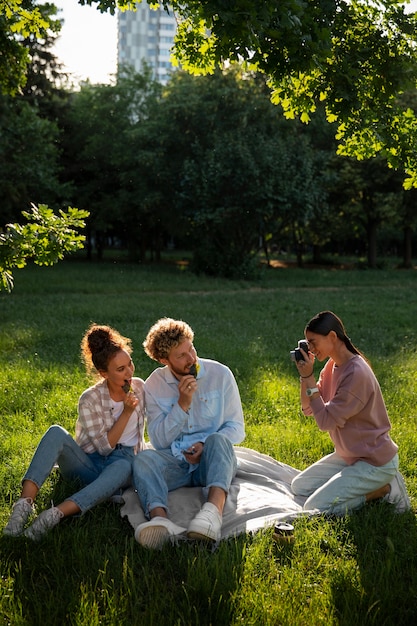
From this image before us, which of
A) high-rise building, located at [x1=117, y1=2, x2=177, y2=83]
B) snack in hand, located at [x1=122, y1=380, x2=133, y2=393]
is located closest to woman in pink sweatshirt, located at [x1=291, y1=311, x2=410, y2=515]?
snack in hand, located at [x1=122, y1=380, x2=133, y2=393]

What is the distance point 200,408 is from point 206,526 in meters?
1.23

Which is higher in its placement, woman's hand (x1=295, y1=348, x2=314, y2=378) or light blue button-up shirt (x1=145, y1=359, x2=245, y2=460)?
woman's hand (x1=295, y1=348, x2=314, y2=378)

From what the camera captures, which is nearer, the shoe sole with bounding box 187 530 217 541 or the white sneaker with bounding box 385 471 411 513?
the shoe sole with bounding box 187 530 217 541

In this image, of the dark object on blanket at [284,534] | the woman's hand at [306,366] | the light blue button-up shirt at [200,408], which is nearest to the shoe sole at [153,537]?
the dark object on blanket at [284,534]

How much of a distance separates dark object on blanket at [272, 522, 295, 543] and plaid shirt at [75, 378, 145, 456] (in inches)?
60.0

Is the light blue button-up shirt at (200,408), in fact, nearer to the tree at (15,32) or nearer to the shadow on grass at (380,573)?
the shadow on grass at (380,573)

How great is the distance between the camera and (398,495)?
200 inches

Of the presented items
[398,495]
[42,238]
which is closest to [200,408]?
[398,495]

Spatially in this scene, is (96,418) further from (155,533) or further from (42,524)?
(155,533)

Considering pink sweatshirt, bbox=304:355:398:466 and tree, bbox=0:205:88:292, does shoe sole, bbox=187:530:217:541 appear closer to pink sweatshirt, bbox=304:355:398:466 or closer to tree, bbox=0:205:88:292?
pink sweatshirt, bbox=304:355:398:466

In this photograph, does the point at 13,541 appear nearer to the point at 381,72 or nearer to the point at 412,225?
the point at 381,72

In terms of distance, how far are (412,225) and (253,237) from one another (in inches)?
435

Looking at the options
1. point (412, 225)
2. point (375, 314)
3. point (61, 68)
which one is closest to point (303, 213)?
point (412, 225)

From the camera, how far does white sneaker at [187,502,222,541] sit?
4300mm
